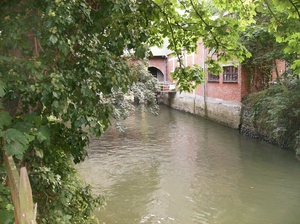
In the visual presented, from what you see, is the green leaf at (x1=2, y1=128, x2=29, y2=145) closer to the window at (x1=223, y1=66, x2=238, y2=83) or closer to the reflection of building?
the reflection of building

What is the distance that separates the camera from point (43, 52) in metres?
2.23

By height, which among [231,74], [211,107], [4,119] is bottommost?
[211,107]

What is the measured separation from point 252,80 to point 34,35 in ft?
38.7

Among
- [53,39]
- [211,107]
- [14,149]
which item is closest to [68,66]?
[53,39]

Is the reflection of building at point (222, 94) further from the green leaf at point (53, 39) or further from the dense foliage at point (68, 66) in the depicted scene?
the green leaf at point (53, 39)

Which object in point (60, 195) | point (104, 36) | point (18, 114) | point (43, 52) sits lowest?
point (60, 195)

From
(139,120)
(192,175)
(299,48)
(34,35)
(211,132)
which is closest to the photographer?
(34,35)

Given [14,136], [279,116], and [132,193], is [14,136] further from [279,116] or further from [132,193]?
[279,116]

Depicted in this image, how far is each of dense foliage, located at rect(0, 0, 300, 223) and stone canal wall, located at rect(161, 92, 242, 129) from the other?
967cm

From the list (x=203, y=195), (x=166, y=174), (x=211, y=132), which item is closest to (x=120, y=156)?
(x=166, y=174)

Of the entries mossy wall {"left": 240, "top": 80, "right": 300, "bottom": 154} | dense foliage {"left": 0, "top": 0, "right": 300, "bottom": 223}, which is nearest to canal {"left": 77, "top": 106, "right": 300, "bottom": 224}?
mossy wall {"left": 240, "top": 80, "right": 300, "bottom": 154}

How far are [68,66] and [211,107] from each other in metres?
13.8

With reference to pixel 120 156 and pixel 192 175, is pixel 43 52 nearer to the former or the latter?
pixel 192 175

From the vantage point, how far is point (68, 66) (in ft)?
7.80
